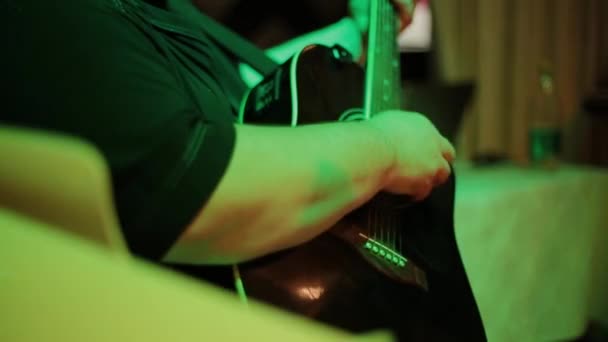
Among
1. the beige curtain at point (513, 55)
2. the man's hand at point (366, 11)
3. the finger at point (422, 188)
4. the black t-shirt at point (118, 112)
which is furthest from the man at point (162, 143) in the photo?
the beige curtain at point (513, 55)

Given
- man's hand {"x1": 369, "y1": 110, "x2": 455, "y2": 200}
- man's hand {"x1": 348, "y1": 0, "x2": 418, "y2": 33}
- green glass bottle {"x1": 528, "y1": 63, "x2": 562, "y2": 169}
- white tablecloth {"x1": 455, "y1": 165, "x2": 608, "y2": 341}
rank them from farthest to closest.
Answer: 1. green glass bottle {"x1": 528, "y1": 63, "x2": 562, "y2": 169}
2. white tablecloth {"x1": 455, "y1": 165, "x2": 608, "y2": 341}
3. man's hand {"x1": 348, "y1": 0, "x2": 418, "y2": 33}
4. man's hand {"x1": 369, "y1": 110, "x2": 455, "y2": 200}

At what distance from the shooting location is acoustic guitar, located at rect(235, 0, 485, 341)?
422 mm

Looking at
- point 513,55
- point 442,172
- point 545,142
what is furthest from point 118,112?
point 513,55

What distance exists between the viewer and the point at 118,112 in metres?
0.33

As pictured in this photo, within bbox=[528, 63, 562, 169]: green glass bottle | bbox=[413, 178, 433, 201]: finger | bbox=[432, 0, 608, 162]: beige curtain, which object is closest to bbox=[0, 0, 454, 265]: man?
bbox=[413, 178, 433, 201]: finger

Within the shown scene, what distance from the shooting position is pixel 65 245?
0.76 feet

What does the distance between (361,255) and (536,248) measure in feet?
2.24

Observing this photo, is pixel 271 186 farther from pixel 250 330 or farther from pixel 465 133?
pixel 465 133

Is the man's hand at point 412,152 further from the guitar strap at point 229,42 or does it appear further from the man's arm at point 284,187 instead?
the guitar strap at point 229,42

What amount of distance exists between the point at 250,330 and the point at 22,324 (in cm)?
12

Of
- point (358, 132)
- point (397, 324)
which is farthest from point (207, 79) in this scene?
point (397, 324)

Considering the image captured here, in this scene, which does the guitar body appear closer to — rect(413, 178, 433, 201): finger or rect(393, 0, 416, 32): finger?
rect(413, 178, 433, 201): finger

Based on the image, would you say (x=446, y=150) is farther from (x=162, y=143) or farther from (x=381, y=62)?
(x=162, y=143)

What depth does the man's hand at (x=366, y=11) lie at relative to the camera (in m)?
0.81
